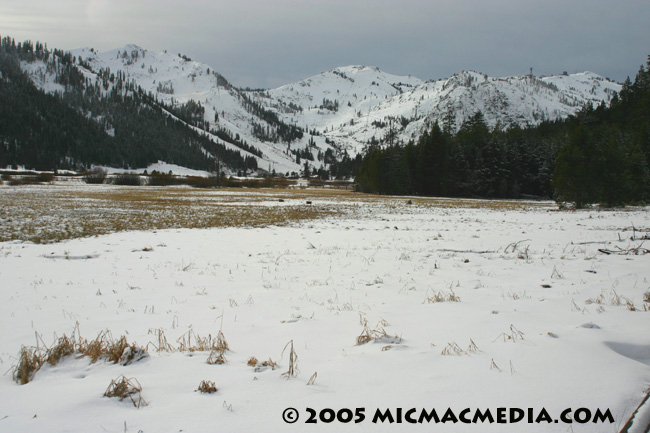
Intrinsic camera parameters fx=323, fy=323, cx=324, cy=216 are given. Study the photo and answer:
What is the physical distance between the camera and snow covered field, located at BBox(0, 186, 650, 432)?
267 cm

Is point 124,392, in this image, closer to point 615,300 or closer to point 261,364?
point 261,364

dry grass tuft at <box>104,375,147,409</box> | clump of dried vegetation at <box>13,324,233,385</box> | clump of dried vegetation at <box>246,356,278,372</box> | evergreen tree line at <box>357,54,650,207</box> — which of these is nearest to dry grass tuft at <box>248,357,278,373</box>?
clump of dried vegetation at <box>246,356,278,372</box>

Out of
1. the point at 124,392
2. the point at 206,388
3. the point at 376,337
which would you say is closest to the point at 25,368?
the point at 124,392

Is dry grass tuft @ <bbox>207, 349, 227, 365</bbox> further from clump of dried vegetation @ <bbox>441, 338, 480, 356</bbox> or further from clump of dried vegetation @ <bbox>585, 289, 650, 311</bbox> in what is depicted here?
clump of dried vegetation @ <bbox>585, 289, 650, 311</bbox>

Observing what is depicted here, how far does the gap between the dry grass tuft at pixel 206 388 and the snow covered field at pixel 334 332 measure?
0.18 ft

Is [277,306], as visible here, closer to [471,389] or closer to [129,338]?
[129,338]

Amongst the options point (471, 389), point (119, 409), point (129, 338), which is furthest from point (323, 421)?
point (129, 338)

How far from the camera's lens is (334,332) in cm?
466

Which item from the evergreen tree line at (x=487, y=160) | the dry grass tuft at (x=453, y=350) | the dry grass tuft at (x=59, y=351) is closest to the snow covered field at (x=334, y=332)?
the dry grass tuft at (x=453, y=350)

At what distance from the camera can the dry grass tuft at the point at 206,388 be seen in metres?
2.97

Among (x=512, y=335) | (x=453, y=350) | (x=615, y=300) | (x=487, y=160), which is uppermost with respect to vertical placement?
(x=487, y=160)

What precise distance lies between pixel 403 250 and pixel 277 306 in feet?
21.0

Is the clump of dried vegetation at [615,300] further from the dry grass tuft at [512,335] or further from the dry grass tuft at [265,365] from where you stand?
the dry grass tuft at [265,365]

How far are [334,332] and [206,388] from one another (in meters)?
2.08
